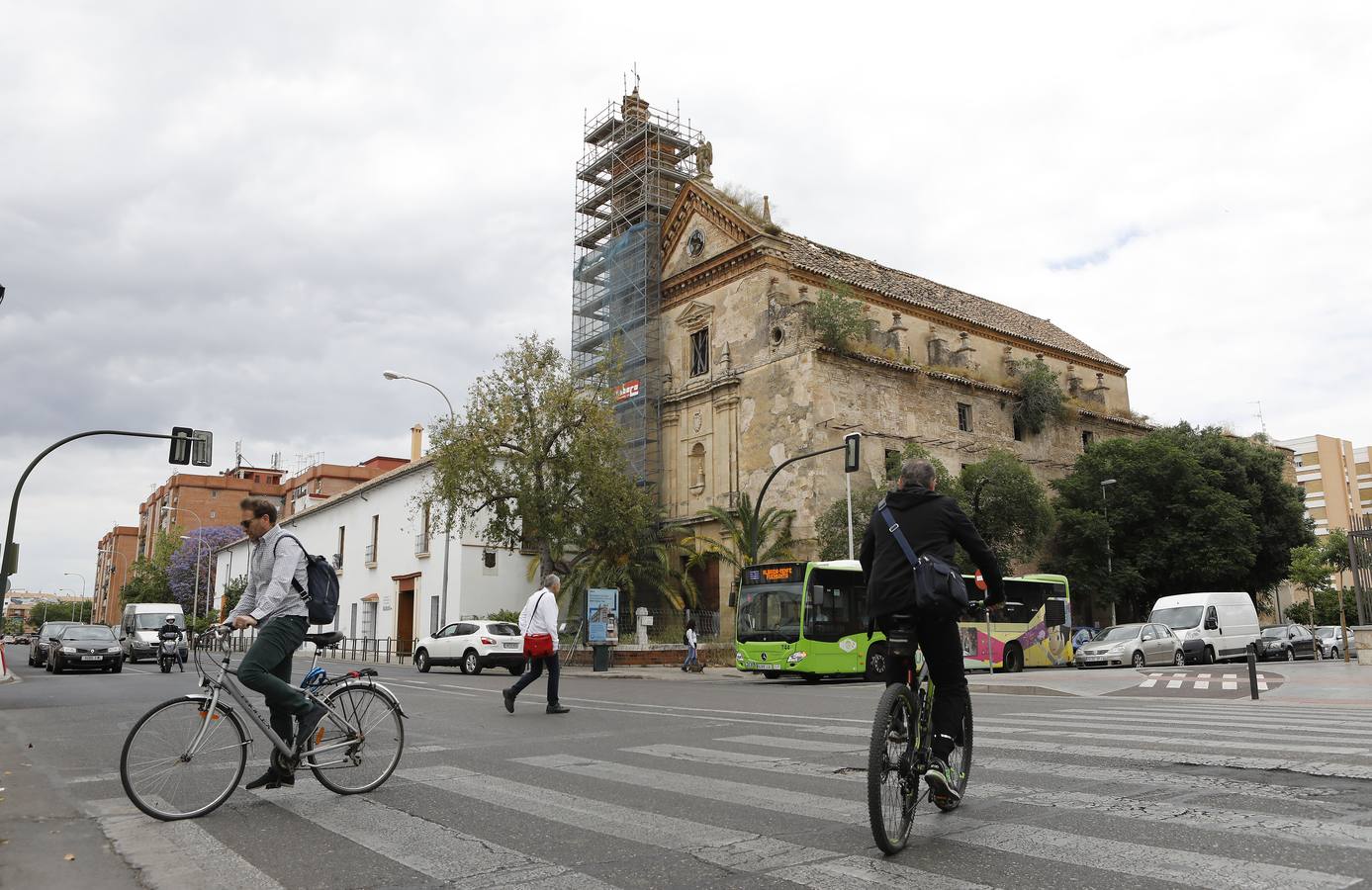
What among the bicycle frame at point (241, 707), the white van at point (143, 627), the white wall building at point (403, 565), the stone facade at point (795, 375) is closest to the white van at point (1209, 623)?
the stone facade at point (795, 375)

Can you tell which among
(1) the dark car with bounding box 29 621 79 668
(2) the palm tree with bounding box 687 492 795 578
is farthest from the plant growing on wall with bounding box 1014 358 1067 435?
(1) the dark car with bounding box 29 621 79 668

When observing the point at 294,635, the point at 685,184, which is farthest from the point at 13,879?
the point at 685,184

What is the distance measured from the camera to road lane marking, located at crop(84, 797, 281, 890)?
4328 mm

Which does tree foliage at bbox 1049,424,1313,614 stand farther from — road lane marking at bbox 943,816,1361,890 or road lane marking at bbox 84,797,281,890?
road lane marking at bbox 84,797,281,890

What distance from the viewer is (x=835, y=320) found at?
3794cm

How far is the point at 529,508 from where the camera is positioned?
102ft

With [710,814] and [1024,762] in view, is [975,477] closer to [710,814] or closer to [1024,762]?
[1024,762]

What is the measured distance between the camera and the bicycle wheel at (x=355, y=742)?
20.3 ft

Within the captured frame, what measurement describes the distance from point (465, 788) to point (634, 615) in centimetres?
3138

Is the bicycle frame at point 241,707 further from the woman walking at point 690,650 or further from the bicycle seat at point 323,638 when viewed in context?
the woman walking at point 690,650

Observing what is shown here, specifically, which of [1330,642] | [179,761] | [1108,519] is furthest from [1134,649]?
[179,761]

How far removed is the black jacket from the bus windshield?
721 inches

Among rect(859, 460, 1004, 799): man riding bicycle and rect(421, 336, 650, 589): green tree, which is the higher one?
rect(421, 336, 650, 589): green tree

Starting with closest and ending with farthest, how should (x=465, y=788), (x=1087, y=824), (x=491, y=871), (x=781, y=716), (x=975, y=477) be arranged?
(x=491, y=871) < (x=1087, y=824) < (x=465, y=788) < (x=781, y=716) < (x=975, y=477)
